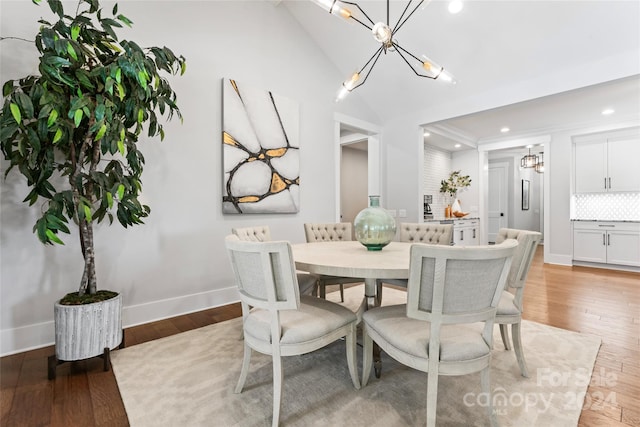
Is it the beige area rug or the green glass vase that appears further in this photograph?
the green glass vase

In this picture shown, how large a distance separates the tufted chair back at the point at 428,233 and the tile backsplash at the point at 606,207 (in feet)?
14.8

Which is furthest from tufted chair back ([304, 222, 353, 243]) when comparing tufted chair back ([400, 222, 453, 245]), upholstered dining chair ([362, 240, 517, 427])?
upholstered dining chair ([362, 240, 517, 427])

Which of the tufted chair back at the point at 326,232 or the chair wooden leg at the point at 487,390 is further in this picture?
the tufted chair back at the point at 326,232

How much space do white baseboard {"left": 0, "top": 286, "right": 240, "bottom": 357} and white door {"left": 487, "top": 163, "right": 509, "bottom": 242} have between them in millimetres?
8019

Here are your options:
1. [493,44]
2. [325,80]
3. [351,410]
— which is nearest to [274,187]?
[325,80]

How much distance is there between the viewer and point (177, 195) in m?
2.85

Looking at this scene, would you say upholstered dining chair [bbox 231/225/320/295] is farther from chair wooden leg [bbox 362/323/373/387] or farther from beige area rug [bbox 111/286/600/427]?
chair wooden leg [bbox 362/323/373/387]

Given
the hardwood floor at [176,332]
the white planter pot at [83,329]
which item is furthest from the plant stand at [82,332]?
the hardwood floor at [176,332]

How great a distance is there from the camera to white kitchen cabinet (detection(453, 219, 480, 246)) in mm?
6188

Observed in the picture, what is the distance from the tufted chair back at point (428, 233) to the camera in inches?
107

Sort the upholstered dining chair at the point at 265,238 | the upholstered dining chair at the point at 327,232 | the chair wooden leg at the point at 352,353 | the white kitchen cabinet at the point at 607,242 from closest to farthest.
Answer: the chair wooden leg at the point at 352,353 → the upholstered dining chair at the point at 265,238 → the upholstered dining chair at the point at 327,232 → the white kitchen cabinet at the point at 607,242

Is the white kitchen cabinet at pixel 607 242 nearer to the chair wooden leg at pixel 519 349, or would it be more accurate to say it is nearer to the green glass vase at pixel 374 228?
the chair wooden leg at pixel 519 349

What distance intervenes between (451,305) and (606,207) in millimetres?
6389

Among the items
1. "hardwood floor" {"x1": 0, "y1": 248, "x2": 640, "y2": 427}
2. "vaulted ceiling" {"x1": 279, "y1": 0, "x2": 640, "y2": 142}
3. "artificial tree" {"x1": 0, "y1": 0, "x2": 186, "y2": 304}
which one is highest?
"vaulted ceiling" {"x1": 279, "y1": 0, "x2": 640, "y2": 142}
